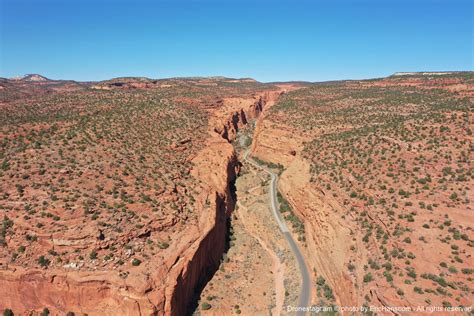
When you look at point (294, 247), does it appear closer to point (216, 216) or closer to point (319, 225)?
point (319, 225)

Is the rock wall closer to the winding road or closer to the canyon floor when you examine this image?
the canyon floor

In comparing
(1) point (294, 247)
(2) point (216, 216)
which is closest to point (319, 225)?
(1) point (294, 247)

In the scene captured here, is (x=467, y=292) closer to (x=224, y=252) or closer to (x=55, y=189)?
(x=224, y=252)

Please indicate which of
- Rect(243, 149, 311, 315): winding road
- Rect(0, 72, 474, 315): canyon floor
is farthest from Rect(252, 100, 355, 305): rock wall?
Rect(243, 149, 311, 315): winding road

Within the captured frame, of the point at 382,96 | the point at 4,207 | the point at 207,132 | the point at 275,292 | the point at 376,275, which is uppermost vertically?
the point at 382,96

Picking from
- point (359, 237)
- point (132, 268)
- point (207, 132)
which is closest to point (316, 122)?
point (207, 132)

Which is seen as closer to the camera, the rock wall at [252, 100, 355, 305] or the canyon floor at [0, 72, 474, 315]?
the canyon floor at [0, 72, 474, 315]

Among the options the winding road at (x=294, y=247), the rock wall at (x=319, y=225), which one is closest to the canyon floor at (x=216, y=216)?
the rock wall at (x=319, y=225)

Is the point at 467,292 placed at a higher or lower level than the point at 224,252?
higher
